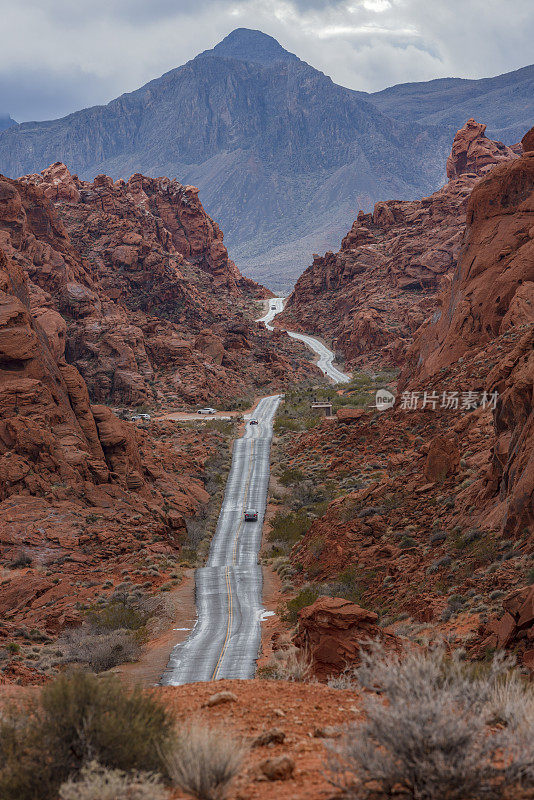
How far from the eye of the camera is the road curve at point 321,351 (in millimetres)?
106500

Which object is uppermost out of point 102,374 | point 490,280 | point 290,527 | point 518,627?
point 490,280

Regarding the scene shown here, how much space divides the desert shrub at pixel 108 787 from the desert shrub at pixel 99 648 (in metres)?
14.9

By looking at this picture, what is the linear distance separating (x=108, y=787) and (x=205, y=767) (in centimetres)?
99

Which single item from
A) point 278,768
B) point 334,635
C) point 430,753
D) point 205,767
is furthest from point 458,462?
point 205,767

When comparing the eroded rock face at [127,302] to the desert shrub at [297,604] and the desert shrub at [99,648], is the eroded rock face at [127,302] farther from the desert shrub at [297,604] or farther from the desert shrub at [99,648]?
the desert shrub at [297,604]

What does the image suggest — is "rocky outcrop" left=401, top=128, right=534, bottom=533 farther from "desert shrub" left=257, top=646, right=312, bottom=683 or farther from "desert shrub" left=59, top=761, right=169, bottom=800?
"desert shrub" left=59, top=761, right=169, bottom=800

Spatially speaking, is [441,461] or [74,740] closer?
[74,740]

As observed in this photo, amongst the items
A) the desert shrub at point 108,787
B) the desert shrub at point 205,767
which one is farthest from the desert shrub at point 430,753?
the desert shrub at point 108,787

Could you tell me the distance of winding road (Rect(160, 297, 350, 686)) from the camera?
21938 millimetres

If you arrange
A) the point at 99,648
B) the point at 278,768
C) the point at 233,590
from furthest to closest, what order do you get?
the point at 233,590 < the point at 99,648 < the point at 278,768

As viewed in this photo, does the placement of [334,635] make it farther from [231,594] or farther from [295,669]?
[231,594]

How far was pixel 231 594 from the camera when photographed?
3148cm

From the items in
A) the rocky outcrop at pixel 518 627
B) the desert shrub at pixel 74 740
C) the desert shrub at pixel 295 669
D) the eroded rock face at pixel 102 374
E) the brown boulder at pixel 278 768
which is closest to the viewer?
the desert shrub at pixel 74 740

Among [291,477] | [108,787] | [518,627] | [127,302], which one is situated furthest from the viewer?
[127,302]
